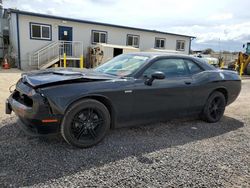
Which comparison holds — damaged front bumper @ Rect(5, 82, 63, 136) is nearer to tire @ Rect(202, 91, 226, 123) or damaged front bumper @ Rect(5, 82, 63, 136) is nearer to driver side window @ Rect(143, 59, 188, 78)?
driver side window @ Rect(143, 59, 188, 78)

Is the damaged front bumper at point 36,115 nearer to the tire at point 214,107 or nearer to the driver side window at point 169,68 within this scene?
the driver side window at point 169,68

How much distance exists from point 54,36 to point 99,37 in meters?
3.62

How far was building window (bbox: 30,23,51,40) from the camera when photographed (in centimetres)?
1494

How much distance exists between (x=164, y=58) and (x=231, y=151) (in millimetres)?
1985

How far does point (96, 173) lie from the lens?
2.79 meters

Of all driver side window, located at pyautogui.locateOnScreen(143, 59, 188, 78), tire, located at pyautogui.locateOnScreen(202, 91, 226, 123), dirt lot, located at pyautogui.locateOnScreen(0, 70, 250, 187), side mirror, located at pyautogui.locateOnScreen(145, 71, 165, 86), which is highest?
driver side window, located at pyautogui.locateOnScreen(143, 59, 188, 78)

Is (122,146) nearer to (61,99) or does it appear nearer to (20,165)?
(61,99)

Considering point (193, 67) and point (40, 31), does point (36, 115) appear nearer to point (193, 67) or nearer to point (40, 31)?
point (193, 67)

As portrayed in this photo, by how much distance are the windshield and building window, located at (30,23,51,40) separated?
40.1 feet

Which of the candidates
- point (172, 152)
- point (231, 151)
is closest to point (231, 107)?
point (231, 151)

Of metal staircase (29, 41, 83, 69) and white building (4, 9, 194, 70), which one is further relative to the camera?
metal staircase (29, 41, 83, 69)

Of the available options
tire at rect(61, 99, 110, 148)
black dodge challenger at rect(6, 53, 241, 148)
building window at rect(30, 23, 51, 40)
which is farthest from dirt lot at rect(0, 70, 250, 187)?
building window at rect(30, 23, 51, 40)

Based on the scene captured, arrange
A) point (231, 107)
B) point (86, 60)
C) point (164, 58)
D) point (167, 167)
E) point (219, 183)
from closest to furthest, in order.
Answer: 1. point (219, 183)
2. point (167, 167)
3. point (164, 58)
4. point (231, 107)
5. point (86, 60)

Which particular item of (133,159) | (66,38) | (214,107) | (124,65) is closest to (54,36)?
(66,38)
